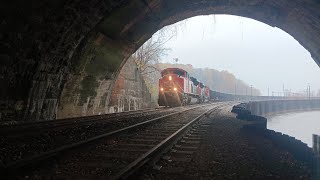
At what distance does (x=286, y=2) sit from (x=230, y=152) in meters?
8.11

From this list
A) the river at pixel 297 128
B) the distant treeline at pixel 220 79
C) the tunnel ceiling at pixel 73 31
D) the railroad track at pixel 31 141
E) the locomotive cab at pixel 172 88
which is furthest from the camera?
the distant treeline at pixel 220 79

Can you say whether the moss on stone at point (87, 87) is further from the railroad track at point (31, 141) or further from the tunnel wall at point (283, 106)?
the tunnel wall at point (283, 106)

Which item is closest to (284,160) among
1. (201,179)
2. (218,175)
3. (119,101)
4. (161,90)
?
(218,175)

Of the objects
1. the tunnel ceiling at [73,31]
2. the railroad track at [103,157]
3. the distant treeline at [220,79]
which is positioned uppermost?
the distant treeline at [220,79]

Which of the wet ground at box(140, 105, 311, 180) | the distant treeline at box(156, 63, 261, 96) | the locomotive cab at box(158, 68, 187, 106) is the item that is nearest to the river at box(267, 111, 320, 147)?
→ the locomotive cab at box(158, 68, 187, 106)

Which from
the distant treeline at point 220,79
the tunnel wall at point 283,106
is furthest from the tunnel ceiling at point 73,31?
the distant treeline at point 220,79

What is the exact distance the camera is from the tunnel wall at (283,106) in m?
51.1

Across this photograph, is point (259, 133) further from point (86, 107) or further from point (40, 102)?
point (86, 107)

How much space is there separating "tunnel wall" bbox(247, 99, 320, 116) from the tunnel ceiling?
Answer: 33509mm

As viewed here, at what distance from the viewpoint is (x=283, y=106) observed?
216 ft

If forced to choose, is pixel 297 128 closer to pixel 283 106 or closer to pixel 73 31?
pixel 283 106

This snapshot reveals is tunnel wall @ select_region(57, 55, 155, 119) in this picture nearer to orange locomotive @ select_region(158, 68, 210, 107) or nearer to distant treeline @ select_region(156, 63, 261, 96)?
orange locomotive @ select_region(158, 68, 210, 107)

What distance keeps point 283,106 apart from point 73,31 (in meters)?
62.4

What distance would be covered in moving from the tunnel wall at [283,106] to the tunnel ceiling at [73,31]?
33509 millimetres
